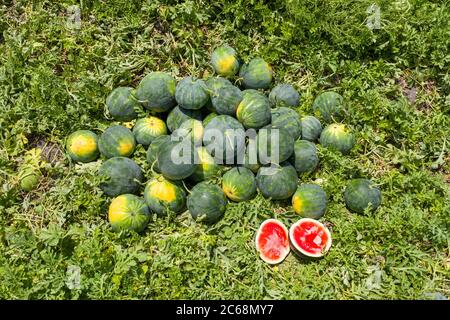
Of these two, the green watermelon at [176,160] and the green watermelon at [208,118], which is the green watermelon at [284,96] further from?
the green watermelon at [176,160]

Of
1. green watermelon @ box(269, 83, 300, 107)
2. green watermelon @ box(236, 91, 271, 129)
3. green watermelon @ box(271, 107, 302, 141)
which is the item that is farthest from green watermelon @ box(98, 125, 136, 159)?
green watermelon @ box(269, 83, 300, 107)

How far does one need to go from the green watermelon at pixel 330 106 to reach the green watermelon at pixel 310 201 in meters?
0.97

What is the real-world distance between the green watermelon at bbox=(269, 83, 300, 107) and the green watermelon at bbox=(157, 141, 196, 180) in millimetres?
1355

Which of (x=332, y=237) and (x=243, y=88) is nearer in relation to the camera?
(x=332, y=237)

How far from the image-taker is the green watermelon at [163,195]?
5.25 metres

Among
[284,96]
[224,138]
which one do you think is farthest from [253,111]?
[284,96]

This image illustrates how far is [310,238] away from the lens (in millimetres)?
5367

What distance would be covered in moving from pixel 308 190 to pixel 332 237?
0.60 meters

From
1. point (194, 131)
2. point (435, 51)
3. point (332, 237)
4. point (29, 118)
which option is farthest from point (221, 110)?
point (435, 51)

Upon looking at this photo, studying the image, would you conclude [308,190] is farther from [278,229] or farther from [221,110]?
[221,110]

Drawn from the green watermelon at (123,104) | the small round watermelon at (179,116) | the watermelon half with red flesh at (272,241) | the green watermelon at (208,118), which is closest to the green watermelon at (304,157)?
the watermelon half with red flesh at (272,241)

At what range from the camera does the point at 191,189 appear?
548 cm

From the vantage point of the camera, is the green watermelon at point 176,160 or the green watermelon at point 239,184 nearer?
the green watermelon at point 176,160

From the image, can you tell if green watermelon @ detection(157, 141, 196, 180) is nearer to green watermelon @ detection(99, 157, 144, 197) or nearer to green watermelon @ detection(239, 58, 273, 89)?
green watermelon @ detection(99, 157, 144, 197)
